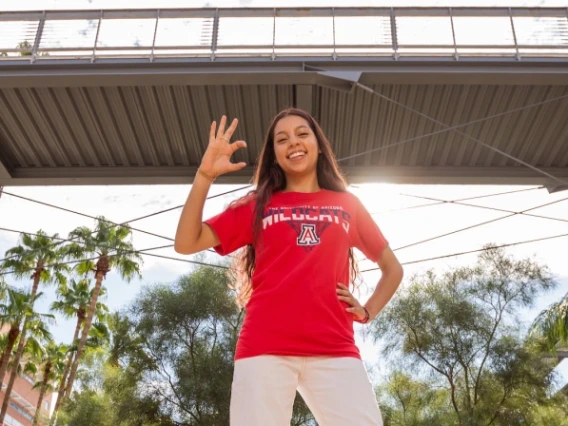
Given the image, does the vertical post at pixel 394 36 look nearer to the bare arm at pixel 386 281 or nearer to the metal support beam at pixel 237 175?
the metal support beam at pixel 237 175

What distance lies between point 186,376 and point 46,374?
17.4 meters

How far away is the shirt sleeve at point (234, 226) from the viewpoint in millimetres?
2328

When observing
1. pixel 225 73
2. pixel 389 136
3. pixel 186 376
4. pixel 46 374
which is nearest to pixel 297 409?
pixel 186 376

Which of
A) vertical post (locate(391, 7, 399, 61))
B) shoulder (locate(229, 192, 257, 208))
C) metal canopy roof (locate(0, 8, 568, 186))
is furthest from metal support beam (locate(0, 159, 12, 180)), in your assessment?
shoulder (locate(229, 192, 257, 208))

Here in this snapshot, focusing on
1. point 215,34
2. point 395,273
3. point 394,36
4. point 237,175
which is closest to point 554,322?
point 237,175

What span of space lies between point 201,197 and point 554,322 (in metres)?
14.9

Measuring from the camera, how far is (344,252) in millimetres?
2256

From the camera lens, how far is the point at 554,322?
15234 mm

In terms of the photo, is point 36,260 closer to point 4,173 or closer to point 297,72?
point 4,173

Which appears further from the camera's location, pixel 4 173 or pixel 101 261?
pixel 101 261

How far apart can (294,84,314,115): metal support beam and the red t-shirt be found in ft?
22.0

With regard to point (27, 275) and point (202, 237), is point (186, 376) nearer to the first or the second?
point (27, 275)

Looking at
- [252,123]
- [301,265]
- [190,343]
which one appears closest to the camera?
[301,265]

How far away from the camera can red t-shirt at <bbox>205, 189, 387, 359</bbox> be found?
78.1 inches
